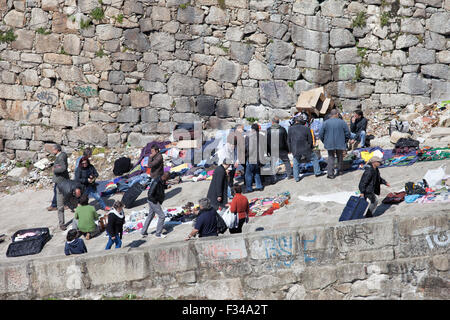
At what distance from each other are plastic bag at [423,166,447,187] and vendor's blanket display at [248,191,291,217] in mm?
2443

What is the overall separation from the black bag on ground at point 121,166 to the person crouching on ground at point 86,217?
3834mm

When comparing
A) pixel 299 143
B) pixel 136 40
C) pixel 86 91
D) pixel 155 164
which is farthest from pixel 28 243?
pixel 136 40

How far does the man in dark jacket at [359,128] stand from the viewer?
1206cm

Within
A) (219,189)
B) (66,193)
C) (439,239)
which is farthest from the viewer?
(66,193)

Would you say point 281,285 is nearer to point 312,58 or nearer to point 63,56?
point 312,58

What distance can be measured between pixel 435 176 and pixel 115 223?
5.53m

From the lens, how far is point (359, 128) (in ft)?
40.0

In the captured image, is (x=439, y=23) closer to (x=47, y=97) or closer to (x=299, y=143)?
(x=299, y=143)

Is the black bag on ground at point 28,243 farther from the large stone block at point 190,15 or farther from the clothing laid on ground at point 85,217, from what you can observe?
the large stone block at point 190,15

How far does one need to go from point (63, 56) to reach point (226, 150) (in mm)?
5854

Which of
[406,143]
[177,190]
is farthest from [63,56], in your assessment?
[406,143]

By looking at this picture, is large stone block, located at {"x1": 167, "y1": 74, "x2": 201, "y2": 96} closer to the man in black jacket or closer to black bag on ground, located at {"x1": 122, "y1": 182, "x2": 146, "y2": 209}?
black bag on ground, located at {"x1": 122, "y1": 182, "x2": 146, "y2": 209}

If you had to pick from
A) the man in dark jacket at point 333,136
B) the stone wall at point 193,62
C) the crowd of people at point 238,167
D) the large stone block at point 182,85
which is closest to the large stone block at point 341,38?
the stone wall at point 193,62

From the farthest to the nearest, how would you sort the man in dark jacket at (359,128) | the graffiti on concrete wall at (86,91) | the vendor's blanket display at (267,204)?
the graffiti on concrete wall at (86,91)
the man in dark jacket at (359,128)
the vendor's blanket display at (267,204)
